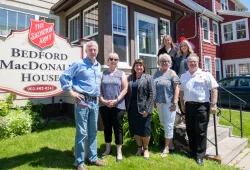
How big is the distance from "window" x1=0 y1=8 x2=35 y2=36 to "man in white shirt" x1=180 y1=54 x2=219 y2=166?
5707 mm

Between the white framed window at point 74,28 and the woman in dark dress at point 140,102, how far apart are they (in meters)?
4.50

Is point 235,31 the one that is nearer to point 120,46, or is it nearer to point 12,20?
point 120,46

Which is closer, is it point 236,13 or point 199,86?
point 199,86

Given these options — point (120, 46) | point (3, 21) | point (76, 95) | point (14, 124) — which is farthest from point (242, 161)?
point (3, 21)

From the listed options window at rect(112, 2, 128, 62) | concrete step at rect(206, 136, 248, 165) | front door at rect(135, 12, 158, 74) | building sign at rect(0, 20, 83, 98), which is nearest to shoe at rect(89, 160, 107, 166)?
building sign at rect(0, 20, 83, 98)

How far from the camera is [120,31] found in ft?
21.3

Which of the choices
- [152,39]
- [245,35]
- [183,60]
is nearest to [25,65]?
[183,60]

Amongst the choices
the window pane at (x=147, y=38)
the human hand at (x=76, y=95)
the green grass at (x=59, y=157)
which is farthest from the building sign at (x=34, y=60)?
the window pane at (x=147, y=38)

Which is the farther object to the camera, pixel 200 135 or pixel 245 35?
pixel 245 35

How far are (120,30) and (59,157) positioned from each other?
170 inches

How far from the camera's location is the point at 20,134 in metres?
4.75

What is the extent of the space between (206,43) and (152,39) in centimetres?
751

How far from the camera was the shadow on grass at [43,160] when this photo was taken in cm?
318

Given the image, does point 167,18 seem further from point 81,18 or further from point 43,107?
point 43,107
